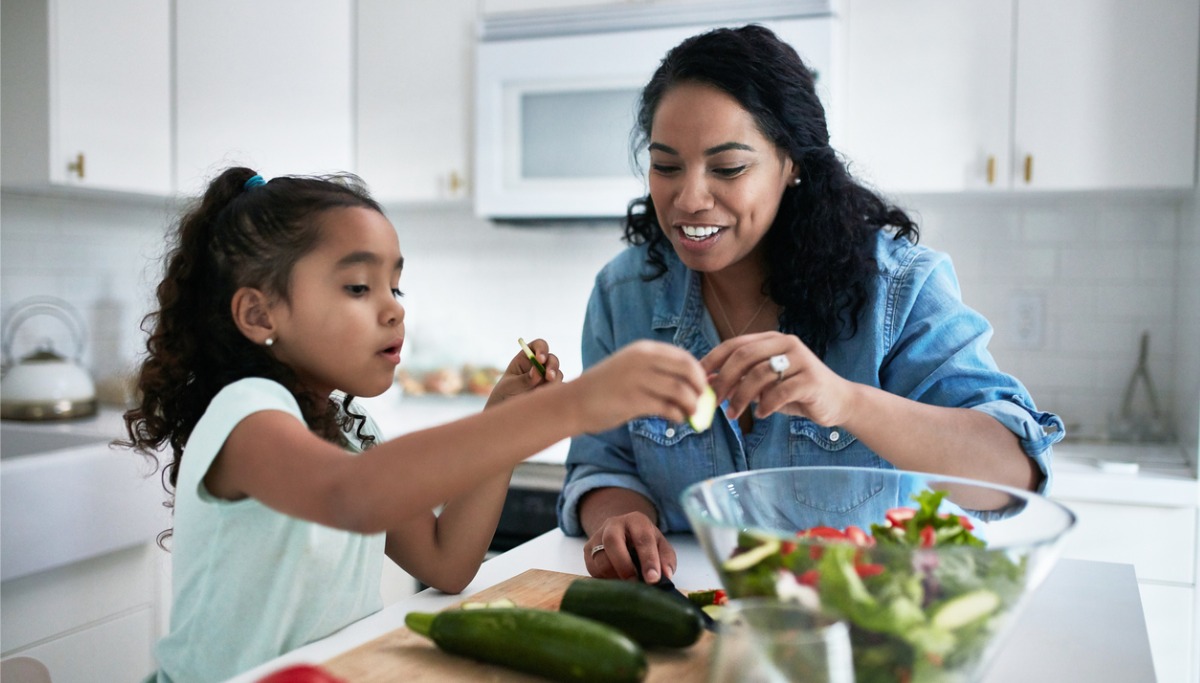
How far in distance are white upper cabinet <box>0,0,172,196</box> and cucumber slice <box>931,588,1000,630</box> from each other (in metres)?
2.36

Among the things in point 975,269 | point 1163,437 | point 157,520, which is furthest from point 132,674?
point 1163,437

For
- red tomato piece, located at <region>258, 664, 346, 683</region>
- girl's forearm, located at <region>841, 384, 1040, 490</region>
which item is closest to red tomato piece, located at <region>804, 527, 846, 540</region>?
girl's forearm, located at <region>841, 384, 1040, 490</region>

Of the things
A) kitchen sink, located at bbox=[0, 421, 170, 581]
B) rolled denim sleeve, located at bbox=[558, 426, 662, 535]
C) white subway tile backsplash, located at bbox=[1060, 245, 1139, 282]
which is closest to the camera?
rolled denim sleeve, located at bbox=[558, 426, 662, 535]

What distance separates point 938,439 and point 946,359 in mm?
197

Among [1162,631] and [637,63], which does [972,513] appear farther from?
[637,63]

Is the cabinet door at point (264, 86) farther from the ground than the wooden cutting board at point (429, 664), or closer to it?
farther from the ground

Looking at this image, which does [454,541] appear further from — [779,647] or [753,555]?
[779,647]

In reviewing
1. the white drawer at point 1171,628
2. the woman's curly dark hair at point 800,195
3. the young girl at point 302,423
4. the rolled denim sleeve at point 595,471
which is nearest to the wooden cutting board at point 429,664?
the young girl at point 302,423

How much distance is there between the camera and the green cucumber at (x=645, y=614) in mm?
884

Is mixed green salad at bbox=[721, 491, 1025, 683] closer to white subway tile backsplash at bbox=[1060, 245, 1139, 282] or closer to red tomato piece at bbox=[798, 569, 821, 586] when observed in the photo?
red tomato piece at bbox=[798, 569, 821, 586]

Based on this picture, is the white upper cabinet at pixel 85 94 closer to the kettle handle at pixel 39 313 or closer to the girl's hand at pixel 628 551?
the kettle handle at pixel 39 313

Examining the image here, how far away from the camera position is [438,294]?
3576 mm

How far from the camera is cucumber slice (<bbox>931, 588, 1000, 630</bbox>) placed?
2.29 feet

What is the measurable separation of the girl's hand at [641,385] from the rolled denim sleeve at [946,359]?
2.00 feet
